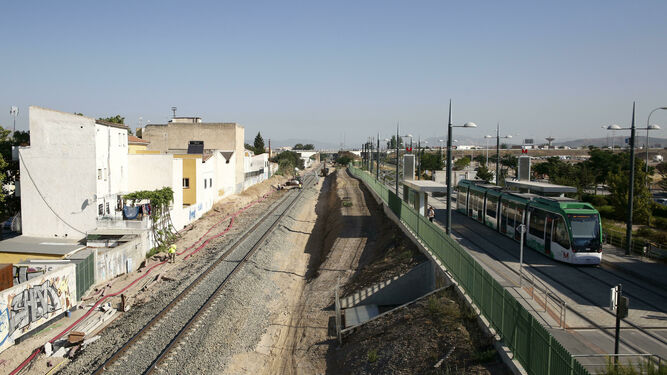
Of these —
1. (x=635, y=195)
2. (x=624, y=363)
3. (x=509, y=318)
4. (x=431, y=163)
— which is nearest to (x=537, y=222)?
(x=509, y=318)

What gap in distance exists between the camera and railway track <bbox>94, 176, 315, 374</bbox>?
14.6 meters

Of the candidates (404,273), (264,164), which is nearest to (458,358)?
(404,273)

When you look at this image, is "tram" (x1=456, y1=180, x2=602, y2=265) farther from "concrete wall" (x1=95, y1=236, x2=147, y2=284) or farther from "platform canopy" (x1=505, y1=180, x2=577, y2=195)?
"concrete wall" (x1=95, y1=236, x2=147, y2=284)

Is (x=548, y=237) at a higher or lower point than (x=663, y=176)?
lower

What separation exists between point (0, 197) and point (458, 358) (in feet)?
103

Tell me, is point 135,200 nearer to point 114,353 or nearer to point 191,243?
point 191,243

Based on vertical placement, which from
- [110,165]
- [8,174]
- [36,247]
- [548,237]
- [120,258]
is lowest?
[120,258]

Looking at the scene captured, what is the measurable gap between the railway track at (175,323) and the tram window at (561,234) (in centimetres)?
1441

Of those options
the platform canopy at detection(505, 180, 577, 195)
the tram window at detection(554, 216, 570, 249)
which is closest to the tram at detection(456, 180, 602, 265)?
the tram window at detection(554, 216, 570, 249)

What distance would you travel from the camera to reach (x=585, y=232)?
781 inches

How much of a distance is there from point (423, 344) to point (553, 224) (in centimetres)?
1037

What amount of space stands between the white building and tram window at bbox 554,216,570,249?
88.1ft

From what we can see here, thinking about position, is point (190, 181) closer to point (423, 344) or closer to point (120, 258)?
point (120, 258)

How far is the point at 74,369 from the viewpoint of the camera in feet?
48.7
